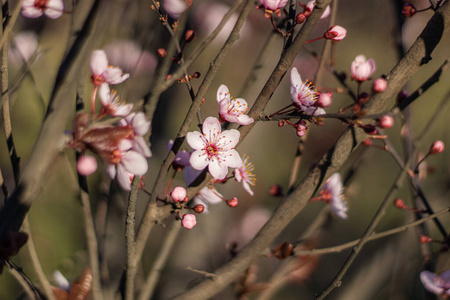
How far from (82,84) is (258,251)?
602 millimetres

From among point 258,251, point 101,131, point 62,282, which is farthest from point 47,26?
point 258,251

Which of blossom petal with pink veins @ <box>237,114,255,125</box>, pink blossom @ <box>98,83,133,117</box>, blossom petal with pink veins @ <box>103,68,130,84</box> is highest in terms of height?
blossom petal with pink veins @ <box>237,114,255,125</box>

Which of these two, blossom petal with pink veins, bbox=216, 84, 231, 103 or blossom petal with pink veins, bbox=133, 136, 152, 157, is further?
blossom petal with pink veins, bbox=216, 84, 231, 103

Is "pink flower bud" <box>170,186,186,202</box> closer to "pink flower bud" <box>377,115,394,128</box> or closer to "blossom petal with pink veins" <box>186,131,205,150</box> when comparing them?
"blossom petal with pink veins" <box>186,131,205,150</box>

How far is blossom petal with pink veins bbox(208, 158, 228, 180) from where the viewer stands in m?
0.95

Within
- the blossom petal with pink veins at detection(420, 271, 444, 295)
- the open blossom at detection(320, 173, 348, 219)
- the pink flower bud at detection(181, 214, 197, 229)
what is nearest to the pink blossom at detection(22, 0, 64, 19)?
the pink flower bud at detection(181, 214, 197, 229)

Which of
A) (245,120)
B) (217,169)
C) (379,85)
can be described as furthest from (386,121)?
(217,169)

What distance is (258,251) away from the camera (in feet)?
3.43

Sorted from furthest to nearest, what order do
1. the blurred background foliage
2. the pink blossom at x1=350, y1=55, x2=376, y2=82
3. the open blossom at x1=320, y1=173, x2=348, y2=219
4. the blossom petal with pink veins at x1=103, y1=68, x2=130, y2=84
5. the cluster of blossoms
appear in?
the blurred background foliage < the open blossom at x1=320, y1=173, x2=348, y2=219 < the pink blossom at x1=350, y1=55, x2=376, y2=82 < the blossom petal with pink veins at x1=103, y1=68, x2=130, y2=84 < the cluster of blossoms

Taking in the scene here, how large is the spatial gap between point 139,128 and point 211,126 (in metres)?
0.21

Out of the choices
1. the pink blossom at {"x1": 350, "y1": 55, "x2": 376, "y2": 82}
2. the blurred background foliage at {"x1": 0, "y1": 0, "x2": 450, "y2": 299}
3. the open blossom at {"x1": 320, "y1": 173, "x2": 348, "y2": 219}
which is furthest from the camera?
the blurred background foliage at {"x1": 0, "y1": 0, "x2": 450, "y2": 299}

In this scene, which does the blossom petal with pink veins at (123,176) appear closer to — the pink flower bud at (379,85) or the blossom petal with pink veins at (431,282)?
the pink flower bud at (379,85)

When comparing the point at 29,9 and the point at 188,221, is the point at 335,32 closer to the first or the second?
the point at 188,221

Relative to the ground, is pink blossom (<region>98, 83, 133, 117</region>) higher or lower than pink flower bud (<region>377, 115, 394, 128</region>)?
lower
